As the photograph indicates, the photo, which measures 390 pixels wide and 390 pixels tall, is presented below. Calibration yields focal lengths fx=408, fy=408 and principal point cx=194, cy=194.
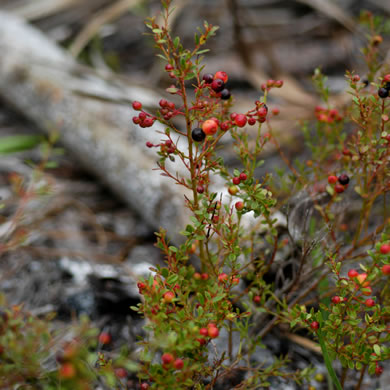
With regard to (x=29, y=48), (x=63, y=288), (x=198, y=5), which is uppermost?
(x=198, y=5)

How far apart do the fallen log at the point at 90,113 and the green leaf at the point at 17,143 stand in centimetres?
13

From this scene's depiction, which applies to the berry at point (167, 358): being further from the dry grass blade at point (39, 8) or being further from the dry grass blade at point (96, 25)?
the dry grass blade at point (39, 8)

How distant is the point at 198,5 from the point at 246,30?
0.50 metres

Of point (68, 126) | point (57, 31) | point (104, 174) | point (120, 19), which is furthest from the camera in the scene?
point (120, 19)

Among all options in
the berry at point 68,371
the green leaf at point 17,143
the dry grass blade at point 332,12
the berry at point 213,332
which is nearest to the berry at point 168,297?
the berry at point 213,332

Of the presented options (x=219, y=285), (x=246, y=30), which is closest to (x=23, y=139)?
(x=219, y=285)

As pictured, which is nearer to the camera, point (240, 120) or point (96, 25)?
point (240, 120)

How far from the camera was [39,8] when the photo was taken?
11.4 ft

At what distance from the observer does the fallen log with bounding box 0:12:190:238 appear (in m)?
1.90

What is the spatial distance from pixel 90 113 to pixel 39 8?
70.8 inches

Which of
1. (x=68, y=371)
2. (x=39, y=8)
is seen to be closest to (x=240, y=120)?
(x=68, y=371)

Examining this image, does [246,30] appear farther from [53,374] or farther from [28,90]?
[53,374]

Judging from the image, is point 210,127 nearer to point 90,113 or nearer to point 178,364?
point 178,364

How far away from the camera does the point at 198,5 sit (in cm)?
371
